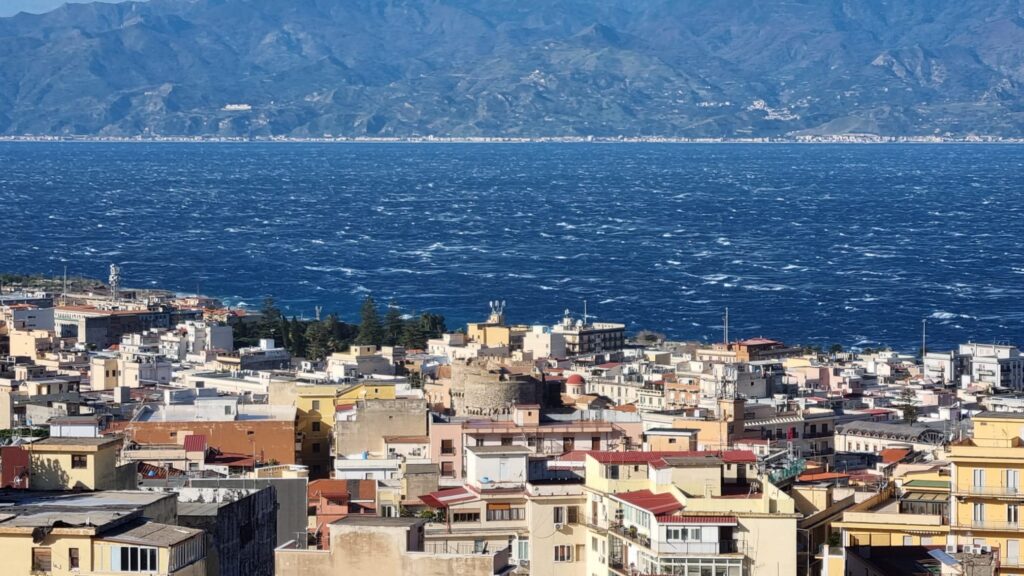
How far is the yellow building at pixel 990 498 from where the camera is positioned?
A: 19.5m

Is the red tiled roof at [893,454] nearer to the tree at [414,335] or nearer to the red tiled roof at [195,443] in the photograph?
the red tiled roof at [195,443]

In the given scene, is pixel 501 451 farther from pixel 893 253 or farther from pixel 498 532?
pixel 893 253

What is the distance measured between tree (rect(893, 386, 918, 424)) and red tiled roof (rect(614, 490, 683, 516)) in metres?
27.5

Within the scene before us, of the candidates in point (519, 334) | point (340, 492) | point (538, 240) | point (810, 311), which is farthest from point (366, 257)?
point (340, 492)

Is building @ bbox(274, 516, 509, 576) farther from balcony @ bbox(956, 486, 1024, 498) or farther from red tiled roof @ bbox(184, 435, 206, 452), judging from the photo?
red tiled roof @ bbox(184, 435, 206, 452)

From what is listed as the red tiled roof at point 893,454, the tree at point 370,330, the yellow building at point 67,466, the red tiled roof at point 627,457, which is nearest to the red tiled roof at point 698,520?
the red tiled roof at point 627,457

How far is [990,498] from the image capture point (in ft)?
64.3

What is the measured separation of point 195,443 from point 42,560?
56.4 ft

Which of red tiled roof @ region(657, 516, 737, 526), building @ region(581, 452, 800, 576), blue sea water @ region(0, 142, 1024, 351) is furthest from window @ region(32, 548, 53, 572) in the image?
blue sea water @ region(0, 142, 1024, 351)

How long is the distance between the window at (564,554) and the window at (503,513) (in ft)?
4.25

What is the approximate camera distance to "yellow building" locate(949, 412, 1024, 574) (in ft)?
63.8

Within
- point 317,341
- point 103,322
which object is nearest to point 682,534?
point 317,341

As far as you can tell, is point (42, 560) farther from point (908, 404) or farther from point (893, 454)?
point (908, 404)

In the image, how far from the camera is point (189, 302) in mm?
80188
